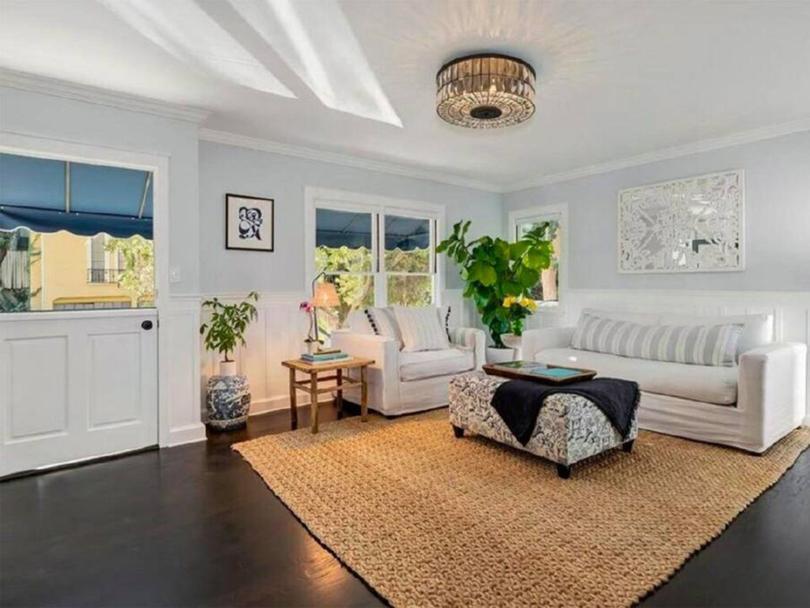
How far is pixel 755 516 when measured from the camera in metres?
2.22

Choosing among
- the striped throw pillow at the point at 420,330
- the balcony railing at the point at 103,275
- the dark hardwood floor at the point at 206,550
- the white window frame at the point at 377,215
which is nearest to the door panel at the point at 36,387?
the dark hardwood floor at the point at 206,550

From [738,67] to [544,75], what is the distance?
3.64ft

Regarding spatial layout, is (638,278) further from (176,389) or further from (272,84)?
(176,389)

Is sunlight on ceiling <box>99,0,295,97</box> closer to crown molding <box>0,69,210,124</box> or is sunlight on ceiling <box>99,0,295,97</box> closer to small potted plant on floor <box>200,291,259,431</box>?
crown molding <box>0,69,210,124</box>

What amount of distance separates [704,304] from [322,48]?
3.86m

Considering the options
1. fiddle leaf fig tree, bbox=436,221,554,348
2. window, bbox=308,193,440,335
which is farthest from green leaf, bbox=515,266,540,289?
window, bbox=308,193,440,335

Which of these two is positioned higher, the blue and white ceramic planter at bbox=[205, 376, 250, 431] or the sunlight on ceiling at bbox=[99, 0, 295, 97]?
the sunlight on ceiling at bbox=[99, 0, 295, 97]

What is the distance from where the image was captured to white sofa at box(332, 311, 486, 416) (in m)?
3.85

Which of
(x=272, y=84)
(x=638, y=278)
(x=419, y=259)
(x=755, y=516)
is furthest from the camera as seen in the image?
(x=419, y=259)

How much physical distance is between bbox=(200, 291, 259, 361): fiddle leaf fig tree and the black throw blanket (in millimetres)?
2114

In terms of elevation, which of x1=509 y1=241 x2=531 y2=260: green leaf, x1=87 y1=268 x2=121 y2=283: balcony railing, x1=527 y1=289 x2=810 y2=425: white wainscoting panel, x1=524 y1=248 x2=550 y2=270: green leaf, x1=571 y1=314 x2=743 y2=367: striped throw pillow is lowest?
x1=571 y1=314 x2=743 y2=367: striped throw pillow

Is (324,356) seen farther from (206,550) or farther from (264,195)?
(206,550)

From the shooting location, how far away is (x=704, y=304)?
4230 millimetres

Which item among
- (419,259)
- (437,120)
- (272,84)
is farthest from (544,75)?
(419,259)
